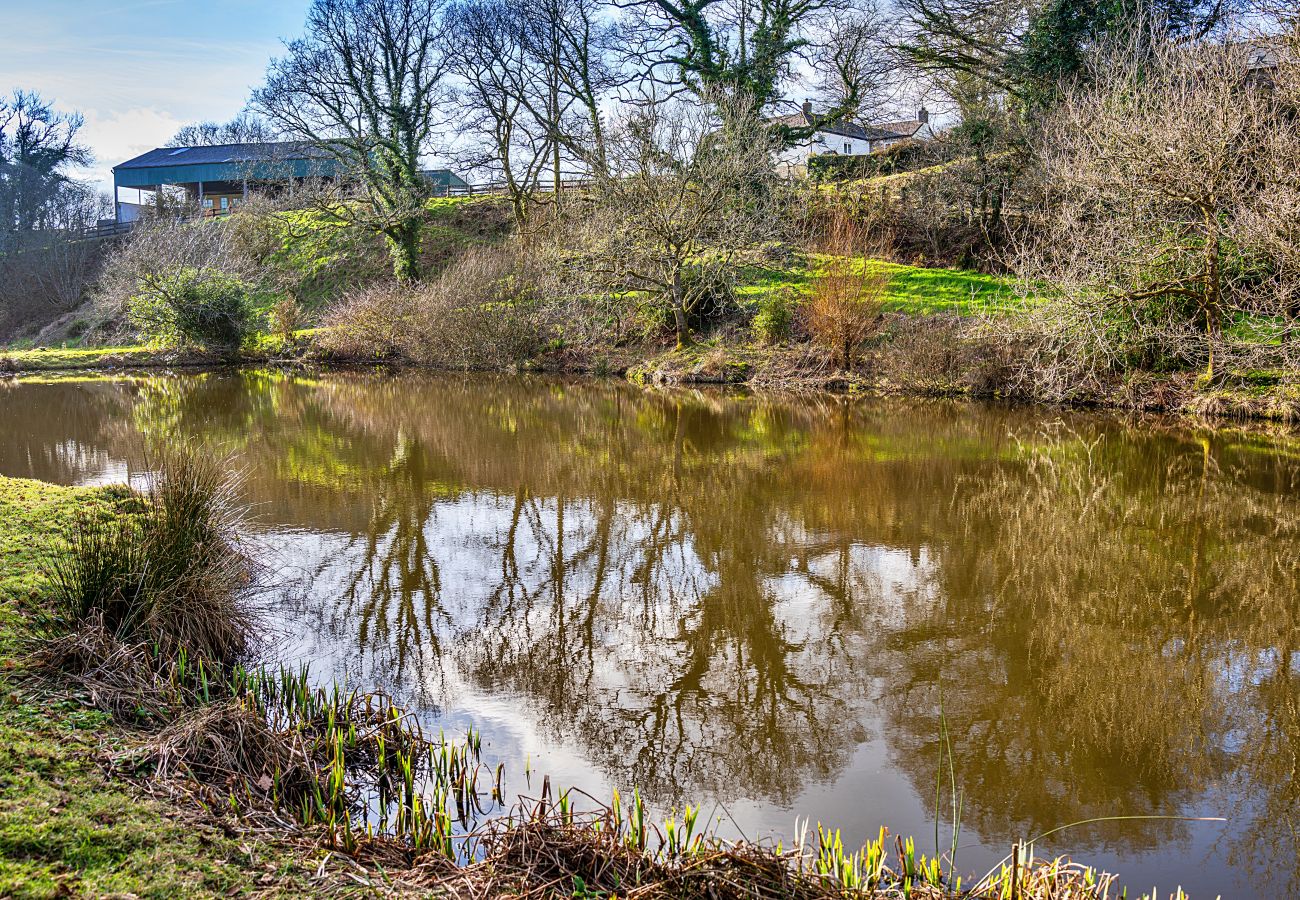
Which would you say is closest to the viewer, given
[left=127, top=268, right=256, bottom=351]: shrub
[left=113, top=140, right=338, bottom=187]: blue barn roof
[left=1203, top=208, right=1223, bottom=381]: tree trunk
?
[left=1203, top=208, right=1223, bottom=381]: tree trunk

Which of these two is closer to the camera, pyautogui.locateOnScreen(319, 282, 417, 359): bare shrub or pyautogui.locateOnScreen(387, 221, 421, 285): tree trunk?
pyautogui.locateOnScreen(319, 282, 417, 359): bare shrub

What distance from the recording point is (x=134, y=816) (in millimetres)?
3402

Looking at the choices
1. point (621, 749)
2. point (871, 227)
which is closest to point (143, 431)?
point (621, 749)

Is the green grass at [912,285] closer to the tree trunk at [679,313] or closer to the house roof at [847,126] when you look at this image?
the tree trunk at [679,313]

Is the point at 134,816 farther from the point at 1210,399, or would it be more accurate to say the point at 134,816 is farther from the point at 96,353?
the point at 96,353

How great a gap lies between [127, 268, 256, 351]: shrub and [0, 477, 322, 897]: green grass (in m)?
28.5

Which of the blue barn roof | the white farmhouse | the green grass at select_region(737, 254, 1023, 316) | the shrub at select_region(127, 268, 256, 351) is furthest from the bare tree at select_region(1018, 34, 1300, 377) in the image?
the blue barn roof

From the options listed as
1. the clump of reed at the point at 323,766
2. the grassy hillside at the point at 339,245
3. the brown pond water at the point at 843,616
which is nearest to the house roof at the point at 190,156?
the grassy hillside at the point at 339,245

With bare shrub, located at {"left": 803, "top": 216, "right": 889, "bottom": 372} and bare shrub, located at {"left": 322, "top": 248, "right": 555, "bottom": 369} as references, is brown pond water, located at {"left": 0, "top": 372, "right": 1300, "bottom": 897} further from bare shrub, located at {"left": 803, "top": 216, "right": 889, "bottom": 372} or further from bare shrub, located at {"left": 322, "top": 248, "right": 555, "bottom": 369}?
bare shrub, located at {"left": 322, "top": 248, "right": 555, "bottom": 369}

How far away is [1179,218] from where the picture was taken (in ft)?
53.2

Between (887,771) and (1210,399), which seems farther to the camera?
(1210,399)

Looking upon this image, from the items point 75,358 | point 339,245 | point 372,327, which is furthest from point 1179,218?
point 75,358

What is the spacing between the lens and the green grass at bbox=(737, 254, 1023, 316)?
910 inches

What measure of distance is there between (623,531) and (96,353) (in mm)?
30449
